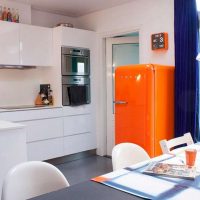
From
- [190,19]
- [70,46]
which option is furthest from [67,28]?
[190,19]

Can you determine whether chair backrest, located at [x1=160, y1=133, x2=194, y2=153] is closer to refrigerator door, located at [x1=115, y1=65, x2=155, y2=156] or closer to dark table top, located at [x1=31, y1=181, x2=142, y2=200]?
dark table top, located at [x1=31, y1=181, x2=142, y2=200]

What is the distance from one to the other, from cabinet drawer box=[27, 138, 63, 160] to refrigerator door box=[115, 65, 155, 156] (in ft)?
3.62

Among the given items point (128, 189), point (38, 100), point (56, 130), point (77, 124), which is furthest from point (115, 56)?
point (128, 189)

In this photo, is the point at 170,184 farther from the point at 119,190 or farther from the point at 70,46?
the point at 70,46

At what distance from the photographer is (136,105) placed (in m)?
3.33

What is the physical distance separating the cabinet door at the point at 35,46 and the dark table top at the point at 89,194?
3137mm

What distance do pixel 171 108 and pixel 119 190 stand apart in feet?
8.15

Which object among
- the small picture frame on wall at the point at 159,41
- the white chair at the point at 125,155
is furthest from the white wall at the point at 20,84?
the white chair at the point at 125,155

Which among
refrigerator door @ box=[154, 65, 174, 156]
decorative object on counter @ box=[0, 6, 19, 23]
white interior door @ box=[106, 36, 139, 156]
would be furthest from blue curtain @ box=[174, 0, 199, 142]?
decorative object on counter @ box=[0, 6, 19, 23]

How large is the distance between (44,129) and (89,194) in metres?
2.97

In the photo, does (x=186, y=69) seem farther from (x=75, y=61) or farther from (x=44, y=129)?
(x=44, y=129)

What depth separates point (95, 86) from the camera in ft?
15.6

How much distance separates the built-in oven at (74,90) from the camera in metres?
4.33

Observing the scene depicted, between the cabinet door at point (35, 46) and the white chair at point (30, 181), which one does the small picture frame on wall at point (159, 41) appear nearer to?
the cabinet door at point (35, 46)
